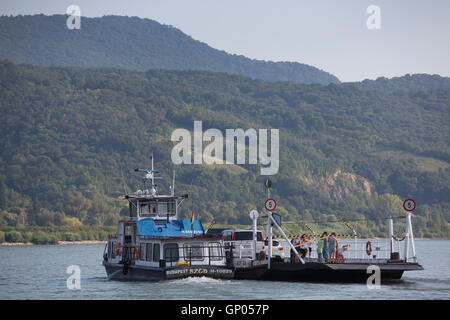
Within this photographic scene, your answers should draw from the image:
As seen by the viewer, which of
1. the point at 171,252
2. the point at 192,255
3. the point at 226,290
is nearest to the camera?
the point at 226,290

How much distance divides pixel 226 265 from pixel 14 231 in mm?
112069

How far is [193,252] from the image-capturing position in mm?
41875

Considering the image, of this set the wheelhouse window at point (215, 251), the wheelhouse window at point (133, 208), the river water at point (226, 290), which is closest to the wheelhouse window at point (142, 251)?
the river water at point (226, 290)

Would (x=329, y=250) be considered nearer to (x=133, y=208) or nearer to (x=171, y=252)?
(x=171, y=252)

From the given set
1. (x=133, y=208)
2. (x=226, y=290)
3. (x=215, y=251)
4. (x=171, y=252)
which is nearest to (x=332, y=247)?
(x=215, y=251)

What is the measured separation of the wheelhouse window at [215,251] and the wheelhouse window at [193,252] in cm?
65

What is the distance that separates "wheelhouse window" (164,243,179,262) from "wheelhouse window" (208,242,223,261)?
199 centimetres

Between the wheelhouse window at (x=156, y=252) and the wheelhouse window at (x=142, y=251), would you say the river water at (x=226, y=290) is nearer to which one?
the wheelhouse window at (x=156, y=252)

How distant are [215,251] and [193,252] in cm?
140

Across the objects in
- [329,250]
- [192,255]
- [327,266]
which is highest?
[329,250]

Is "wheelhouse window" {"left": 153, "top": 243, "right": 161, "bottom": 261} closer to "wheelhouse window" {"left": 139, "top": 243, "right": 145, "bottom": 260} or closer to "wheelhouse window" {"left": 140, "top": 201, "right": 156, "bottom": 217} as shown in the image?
"wheelhouse window" {"left": 139, "top": 243, "right": 145, "bottom": 260}

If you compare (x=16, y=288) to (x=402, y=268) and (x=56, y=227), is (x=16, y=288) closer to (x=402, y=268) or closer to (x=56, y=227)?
(x=402, y=268)

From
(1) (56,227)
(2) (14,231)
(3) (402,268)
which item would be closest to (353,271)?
(3) (402,268)

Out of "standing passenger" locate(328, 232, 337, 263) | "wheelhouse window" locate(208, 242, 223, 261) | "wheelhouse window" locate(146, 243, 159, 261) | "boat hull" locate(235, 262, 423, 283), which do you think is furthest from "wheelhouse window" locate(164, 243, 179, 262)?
"standing passenger" locate(328, 232, 337, 263)
